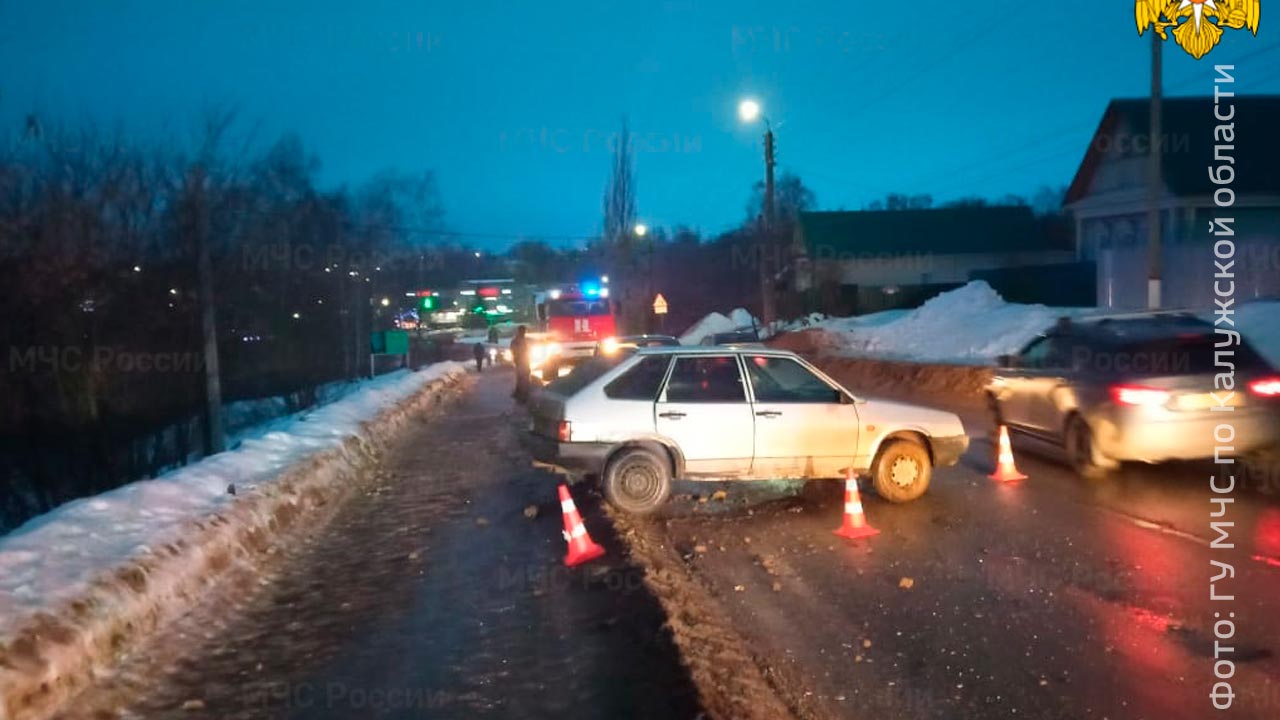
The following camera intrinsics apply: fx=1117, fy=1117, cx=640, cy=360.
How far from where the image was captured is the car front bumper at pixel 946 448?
35.1ft

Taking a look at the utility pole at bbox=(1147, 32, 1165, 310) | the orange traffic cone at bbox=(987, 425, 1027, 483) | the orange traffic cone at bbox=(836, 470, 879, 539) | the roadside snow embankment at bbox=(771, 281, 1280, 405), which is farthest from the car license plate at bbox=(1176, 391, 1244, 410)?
the utility pole at bbox=(1147, 32, 1165, 310)

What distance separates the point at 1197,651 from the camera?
611cm

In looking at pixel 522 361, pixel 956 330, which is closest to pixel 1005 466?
pixel 522 361

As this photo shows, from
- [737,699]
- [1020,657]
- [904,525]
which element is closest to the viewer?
[737,699]

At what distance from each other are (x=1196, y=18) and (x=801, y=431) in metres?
14.7

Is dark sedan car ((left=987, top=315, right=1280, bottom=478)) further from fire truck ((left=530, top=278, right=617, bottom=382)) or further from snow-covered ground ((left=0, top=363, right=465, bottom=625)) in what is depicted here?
fire truck ((left=530, top=278, right=617, bottom=382))

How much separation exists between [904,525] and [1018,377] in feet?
15.7

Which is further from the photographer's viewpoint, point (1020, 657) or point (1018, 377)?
point (1018, 377)

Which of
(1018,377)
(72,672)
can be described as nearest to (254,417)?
(1018,377)

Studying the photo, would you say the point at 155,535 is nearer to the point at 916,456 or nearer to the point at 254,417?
the point at 916,456

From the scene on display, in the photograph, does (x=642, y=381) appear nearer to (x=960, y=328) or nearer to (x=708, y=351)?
(x=708, y=351)

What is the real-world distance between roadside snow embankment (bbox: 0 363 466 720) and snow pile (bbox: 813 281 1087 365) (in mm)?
17847

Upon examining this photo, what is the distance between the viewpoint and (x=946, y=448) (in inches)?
422

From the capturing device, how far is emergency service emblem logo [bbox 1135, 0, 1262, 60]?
1930 cm
